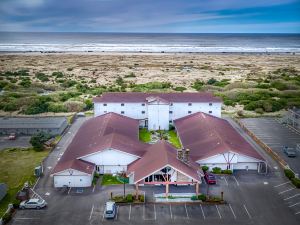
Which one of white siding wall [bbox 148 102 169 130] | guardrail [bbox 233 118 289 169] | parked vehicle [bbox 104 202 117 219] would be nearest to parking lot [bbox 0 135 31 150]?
white siding wall [bbox 148 102 169 130]

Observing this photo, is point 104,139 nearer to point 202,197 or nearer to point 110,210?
point 110,210

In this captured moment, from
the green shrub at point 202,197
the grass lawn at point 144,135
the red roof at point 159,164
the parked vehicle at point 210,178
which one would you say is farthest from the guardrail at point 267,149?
the grass lawn at point 144,135

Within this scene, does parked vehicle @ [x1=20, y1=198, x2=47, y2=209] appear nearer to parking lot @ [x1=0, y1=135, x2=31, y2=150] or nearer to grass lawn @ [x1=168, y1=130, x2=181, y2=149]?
parking lot @ [x1=0, y1=135, x2=31, y2=150]

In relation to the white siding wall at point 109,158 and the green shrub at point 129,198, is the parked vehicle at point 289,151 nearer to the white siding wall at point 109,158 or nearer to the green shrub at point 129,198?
the white siding wall at point 109,158

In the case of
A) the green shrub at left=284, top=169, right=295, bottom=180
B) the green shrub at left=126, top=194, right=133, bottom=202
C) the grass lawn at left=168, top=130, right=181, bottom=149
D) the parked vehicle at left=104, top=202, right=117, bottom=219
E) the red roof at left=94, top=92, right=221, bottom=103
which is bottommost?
the parked vehicle at left=104, top=202, right=117, bottom=219

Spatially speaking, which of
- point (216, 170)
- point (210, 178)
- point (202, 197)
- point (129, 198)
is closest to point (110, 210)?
point (129, 198)
